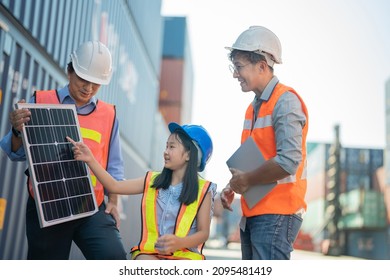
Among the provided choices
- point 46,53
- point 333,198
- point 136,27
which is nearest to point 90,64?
point 46,53

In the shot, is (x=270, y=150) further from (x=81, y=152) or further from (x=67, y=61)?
(x=67, y=61)

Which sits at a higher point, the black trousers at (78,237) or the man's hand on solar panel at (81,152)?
the man's hand on solar panel at (81,152)

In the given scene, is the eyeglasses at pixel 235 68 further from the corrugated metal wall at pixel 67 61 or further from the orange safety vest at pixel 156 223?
the corrugated metal wall at pixel 67 61

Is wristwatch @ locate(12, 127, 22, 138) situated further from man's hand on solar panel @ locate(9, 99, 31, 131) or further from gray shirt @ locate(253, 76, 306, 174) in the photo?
gray shirt @ locate(253, 76, 306, 174)

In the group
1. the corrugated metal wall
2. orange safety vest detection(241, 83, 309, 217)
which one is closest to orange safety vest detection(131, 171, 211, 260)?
orange safety vest detection(241, 83, 309, 217)

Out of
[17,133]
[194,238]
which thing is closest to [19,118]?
[17,133]

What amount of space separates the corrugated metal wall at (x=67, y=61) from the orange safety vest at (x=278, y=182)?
2.93 metres

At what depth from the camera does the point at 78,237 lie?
2.97 metres

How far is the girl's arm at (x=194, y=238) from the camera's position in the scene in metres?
2.54

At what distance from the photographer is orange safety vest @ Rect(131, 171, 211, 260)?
267 cm

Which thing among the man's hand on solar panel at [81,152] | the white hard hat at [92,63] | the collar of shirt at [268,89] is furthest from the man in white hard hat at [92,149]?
the collar of shirt at [268,89]

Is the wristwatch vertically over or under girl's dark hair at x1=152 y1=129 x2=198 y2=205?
over

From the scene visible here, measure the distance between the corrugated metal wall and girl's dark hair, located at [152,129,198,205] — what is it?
2.62 metres
